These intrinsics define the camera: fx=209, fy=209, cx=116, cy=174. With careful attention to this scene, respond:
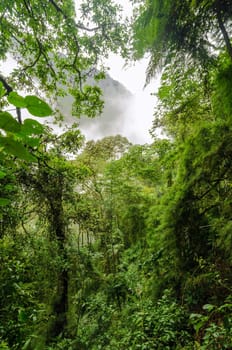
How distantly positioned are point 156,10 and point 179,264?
2428mm

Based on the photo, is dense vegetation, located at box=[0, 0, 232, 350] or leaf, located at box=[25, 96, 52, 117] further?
dense vegetation, located at box=[0, 0, 232, 350]

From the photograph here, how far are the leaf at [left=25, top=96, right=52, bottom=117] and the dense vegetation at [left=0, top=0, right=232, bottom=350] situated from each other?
37.4 inches

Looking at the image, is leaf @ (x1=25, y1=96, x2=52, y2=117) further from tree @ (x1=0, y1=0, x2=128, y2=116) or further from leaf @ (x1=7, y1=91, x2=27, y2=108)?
tree @ (x1=0, y1=0, x2=128, y2=116)

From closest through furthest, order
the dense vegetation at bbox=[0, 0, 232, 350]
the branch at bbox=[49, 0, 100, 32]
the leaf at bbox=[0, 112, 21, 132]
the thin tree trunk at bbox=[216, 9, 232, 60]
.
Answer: the leaf at bbox=[0, 112, 21, 132] < the thin tree trunk at bbox=[216, 9, 232, 60] < the dense vegetation at bbox=[0, 0, 232, 350] < the branch at bbox=[49, 0, 100, 32]

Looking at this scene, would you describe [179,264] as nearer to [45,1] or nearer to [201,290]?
[201,290]

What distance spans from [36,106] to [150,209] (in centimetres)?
269

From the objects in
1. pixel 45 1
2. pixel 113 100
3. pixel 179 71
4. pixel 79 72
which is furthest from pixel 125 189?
pixel 113 100

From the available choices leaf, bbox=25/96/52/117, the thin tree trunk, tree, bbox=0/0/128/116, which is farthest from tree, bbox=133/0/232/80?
leaf, bbox=25/96/52/117

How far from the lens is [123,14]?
8.85 feet

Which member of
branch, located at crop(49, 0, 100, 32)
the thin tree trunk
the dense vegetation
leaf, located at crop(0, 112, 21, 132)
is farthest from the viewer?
branch, located at crop(49, 0, 100, 32)

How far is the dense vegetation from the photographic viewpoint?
5.82 feet

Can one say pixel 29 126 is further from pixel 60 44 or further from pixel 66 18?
pixel 60 44

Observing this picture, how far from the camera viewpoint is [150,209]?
285cm

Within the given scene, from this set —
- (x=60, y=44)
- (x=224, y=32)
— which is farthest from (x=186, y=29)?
(x=60, y=44)
